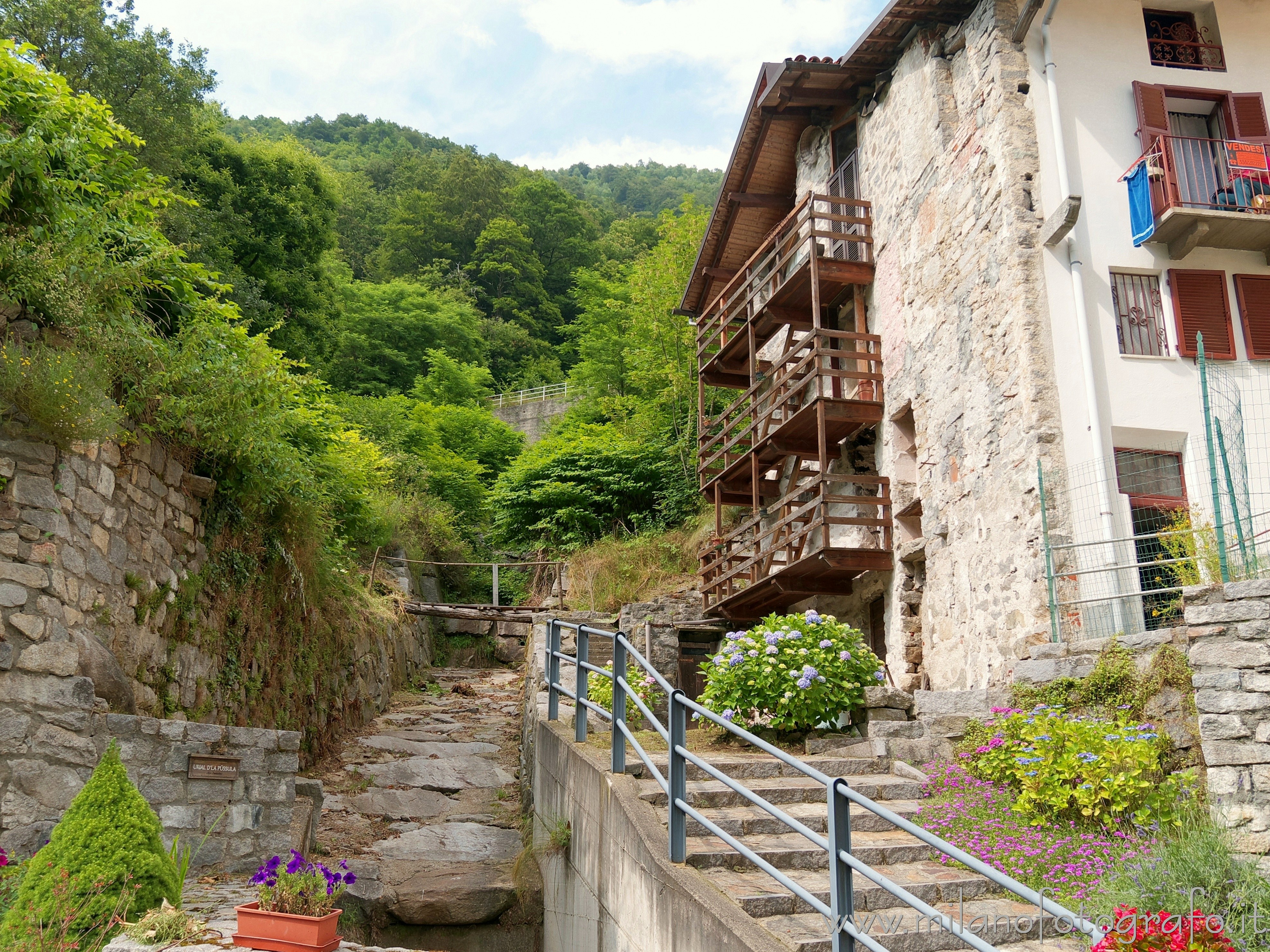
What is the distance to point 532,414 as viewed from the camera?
36.3 metres

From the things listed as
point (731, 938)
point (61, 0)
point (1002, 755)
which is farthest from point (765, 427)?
point (61, 0)

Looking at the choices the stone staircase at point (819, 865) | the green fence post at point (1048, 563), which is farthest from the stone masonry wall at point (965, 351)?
the stone staircase at point (819, 865)

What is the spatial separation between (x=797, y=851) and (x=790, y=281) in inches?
414

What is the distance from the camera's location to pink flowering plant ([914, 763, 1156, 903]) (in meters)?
4.95

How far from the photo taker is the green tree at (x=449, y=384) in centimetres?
3375

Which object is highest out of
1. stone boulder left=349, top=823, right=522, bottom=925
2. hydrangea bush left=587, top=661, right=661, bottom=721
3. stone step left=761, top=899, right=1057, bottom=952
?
hydrangea bush left=587, top=661, right=661, bottom=721

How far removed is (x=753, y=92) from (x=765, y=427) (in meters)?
5.25

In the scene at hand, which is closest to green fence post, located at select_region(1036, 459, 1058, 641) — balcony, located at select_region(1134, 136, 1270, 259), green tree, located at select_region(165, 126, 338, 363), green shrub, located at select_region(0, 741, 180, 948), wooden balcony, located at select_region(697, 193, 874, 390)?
balcony, located at select_region(1134, 136, 1270, 259)

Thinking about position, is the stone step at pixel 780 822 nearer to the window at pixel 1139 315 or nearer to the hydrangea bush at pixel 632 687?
the hydrangea bush at pixel 632 687

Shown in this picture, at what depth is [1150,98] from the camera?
11352 millimetres

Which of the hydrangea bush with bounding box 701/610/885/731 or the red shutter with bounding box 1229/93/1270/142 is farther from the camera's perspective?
the red shutter with bounding box 1229/93/1270/142

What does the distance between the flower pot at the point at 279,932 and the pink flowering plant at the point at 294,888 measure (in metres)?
0.04

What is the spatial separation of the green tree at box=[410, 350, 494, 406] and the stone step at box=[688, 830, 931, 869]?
94.4ft

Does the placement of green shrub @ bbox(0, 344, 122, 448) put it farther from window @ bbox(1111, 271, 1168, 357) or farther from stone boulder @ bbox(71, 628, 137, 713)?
window @ bbox(1111, 271, 1168, 357)
